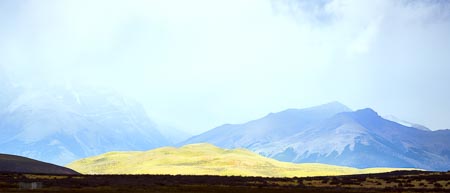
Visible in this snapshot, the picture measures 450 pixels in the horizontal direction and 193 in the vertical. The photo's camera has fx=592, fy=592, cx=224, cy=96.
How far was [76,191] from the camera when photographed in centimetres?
7406

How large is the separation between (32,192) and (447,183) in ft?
217

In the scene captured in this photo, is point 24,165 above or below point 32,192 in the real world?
above

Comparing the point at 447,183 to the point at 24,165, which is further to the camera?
the point at 24,165

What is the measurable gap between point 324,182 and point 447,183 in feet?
67.4

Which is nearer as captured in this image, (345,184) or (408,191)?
(408,191)

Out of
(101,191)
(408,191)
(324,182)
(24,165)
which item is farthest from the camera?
(24,165)

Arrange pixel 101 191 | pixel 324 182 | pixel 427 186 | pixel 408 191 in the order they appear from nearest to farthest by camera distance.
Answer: pixel 101 191, pixel 408 191, pixel 427 186, pixel 324 182

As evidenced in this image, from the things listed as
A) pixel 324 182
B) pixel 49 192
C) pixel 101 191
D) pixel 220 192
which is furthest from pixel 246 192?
pixel 324 182

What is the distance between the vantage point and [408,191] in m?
80.7

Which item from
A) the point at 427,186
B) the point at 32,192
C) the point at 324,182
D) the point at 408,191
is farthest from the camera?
the point at 324,182

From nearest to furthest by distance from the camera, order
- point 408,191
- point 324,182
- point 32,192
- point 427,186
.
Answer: point 32,192 < point 408,191 < point 427,186 < point 324,182

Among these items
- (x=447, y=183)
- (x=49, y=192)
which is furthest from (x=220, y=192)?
(x=447, y=183)

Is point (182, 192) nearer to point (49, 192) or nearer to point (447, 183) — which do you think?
point (49, 192)

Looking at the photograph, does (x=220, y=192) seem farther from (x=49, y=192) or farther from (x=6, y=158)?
(x=6, y=158)
